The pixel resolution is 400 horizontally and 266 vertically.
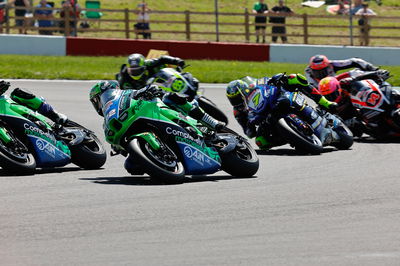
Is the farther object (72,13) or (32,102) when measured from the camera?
(72,13)

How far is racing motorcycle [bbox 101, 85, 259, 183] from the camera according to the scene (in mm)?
9234

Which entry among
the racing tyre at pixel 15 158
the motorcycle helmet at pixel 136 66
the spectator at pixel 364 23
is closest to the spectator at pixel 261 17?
the spectator at pixel 364 23

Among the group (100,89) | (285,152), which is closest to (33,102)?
(100,89)

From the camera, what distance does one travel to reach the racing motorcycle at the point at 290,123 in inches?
472

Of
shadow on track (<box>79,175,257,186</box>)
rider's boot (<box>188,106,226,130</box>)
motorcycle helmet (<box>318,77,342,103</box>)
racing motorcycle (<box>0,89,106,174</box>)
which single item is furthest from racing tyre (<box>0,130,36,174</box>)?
motorcycle helmet (<box>318,77,342,103</box>)

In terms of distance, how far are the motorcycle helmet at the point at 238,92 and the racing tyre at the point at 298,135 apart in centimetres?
86

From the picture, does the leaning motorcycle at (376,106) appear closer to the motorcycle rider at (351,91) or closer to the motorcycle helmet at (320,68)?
the motorcycle rider at (351,91)

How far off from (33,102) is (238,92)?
326cm

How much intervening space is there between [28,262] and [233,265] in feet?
4.15

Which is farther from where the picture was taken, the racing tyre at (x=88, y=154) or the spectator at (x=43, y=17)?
the spectator at (x=43, y=17)

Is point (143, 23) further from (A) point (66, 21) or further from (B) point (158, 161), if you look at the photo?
(B) point (158, 161)

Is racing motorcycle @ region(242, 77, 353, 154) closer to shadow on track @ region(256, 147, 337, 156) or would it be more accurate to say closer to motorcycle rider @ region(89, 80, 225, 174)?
shadow on track @ region(256, 147, 337, 156)

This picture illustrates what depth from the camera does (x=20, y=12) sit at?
27625 mm

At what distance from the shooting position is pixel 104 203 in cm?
820
